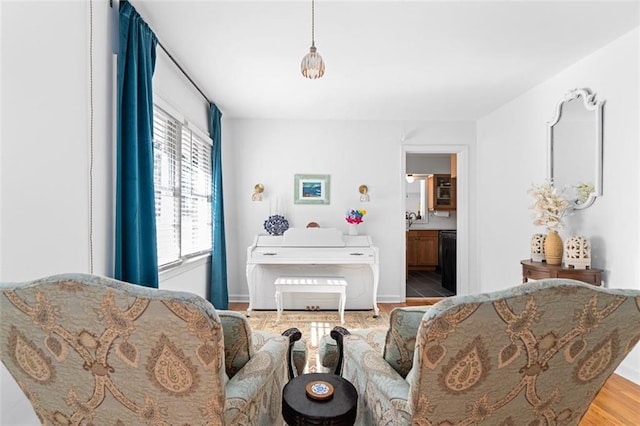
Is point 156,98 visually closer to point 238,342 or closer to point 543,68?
point 238,342

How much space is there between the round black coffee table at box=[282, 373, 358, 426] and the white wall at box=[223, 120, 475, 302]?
3.51 meters

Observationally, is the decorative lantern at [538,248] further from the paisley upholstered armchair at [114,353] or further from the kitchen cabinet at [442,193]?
the kitchen cabinet at [442,193]

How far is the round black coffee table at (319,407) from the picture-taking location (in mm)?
1038

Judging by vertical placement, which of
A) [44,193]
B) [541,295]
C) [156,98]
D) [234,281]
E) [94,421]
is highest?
[156,98]

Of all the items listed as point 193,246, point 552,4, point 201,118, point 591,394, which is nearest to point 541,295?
point 591,394

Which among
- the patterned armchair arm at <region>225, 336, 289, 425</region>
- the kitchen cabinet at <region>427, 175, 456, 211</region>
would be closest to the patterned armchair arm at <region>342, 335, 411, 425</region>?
the patterned armchair arm at <region>225, 336, 289, 425</region>

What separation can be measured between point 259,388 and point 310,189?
3603 millimetres

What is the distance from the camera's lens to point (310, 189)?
4.67 meters

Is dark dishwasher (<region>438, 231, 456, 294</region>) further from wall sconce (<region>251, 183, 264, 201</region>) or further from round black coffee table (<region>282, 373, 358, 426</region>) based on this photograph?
round black coffee table (<region>282, 373, 358, 426</region>)

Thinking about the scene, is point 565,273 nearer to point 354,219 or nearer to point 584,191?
point 584,191

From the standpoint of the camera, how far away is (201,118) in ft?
12.6

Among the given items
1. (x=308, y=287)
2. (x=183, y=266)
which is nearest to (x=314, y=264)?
(x=308, y=287)

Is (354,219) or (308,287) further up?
(354,219)

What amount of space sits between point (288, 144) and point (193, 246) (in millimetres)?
1871
